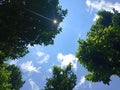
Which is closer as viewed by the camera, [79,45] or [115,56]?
[115,56]

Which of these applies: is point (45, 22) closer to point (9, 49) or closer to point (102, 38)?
point (9, 49)

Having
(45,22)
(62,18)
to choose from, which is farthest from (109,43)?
(45,22)

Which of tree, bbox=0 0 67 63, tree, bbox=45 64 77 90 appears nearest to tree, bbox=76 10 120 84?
tree, bbox=45 64 77 90

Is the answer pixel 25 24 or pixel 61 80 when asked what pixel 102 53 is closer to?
pixel 61 80

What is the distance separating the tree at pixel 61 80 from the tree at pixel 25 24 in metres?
7.16

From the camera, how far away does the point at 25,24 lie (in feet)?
90.4

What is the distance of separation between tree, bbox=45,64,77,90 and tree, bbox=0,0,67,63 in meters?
7.16

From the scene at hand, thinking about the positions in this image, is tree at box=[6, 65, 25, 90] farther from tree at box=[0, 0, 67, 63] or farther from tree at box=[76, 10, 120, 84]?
tree at box=[0, 0, 67, 63]

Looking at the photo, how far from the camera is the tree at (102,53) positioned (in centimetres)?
3397

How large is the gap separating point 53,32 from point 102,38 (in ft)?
24.4

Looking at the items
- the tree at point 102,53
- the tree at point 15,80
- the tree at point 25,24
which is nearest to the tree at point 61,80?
the tree at point 102,53

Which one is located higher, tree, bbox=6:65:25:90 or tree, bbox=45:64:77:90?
tree, bbox=6:65:25:90

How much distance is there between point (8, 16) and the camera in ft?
84.0

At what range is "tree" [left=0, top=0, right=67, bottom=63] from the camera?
25.9 metres
